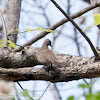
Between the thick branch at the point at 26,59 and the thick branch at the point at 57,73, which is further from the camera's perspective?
the thick branch at the point at 26,59

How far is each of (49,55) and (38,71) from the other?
0.53 feet

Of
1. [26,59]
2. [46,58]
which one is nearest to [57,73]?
[46,58]

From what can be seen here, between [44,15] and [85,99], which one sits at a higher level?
[44,15]

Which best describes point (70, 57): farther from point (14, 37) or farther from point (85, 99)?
point (85, 99)

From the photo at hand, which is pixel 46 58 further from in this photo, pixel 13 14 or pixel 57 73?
pixel 13 14

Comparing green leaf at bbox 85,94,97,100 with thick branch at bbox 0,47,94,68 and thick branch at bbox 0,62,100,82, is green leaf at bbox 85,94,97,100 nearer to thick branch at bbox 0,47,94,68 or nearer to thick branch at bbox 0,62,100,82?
thick branch at bbox 0,62,100,82

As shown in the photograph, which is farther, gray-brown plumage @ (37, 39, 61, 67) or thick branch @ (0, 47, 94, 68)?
thick branch @ (0, 47, 94, 68)

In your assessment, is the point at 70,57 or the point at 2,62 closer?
the point at 2,62

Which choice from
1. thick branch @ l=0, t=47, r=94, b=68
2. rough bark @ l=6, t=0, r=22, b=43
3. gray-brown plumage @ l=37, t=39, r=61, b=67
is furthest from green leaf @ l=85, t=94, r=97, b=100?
rough bark @ l=6, t=0, r=22, b=43

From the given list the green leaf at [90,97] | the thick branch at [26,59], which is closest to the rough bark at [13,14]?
the thick branch at [26,59]

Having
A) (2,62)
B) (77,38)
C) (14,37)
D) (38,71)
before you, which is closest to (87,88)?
(38,71)

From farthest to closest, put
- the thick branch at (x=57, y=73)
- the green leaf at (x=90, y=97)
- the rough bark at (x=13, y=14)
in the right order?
the rough bark at (x=13, y=14)
the thick branch at (x=57, y=73)
the green leaf at (x=90, y=97)

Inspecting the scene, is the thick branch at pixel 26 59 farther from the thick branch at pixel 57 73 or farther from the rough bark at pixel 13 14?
the rough bark at pixel 13 14

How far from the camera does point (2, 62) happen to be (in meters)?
2.30
